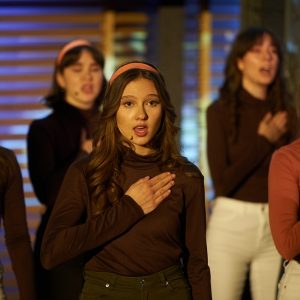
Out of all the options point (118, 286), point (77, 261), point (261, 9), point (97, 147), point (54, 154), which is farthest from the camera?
point (261, 9)

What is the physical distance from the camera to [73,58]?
510 cm

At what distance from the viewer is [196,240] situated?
3.55 m

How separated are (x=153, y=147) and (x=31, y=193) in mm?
3194

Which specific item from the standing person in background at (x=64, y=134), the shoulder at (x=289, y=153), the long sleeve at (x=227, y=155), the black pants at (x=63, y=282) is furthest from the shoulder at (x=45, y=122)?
the shoulder at (x=289, y=153)

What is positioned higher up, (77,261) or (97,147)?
(97,147)

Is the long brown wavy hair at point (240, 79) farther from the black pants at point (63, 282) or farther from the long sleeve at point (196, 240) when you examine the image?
the long sleeve at point (196, 240)

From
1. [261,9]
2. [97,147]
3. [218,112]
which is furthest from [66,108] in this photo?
[261,9]

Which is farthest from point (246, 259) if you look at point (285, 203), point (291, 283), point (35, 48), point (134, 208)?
point (35, 48)

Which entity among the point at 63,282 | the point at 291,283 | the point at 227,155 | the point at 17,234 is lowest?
the point at 63,282

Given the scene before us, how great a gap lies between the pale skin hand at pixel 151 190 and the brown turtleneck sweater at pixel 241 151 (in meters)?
1.25

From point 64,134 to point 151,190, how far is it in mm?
1529

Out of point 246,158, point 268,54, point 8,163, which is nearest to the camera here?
point 8,163

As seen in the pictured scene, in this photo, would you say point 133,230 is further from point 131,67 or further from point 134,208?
point 131,67

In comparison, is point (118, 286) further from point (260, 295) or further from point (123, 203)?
point (260, 295)
